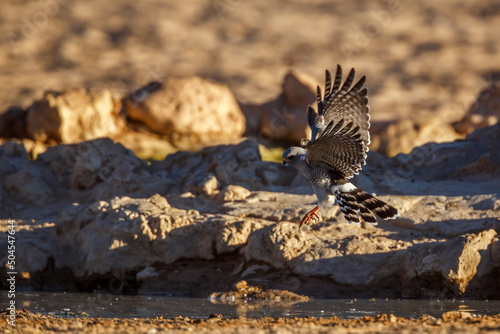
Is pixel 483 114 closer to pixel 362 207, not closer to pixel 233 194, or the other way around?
pixel 233 194

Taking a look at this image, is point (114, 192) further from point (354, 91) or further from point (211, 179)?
point (354, 91)

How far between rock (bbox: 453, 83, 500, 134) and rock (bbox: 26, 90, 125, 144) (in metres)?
8.59

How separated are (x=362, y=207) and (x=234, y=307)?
1623mm

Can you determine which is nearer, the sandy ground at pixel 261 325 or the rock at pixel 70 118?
the sandy ground at pixel 261 325

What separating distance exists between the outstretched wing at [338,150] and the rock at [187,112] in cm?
972

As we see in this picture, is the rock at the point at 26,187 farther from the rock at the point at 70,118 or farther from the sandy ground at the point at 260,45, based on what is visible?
the sandy ground at the point at 260,45

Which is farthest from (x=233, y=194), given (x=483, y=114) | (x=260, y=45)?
(x=260, y=45)

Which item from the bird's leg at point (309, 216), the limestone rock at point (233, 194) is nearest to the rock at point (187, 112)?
the limestone rock at point (233, 194)

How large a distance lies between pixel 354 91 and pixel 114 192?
4101 mm

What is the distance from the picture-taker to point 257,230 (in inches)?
348

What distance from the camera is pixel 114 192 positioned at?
35.5 feet

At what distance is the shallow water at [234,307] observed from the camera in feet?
23.2

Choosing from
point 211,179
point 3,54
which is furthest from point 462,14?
point 211,179

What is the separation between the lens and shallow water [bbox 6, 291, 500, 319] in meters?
7.06
